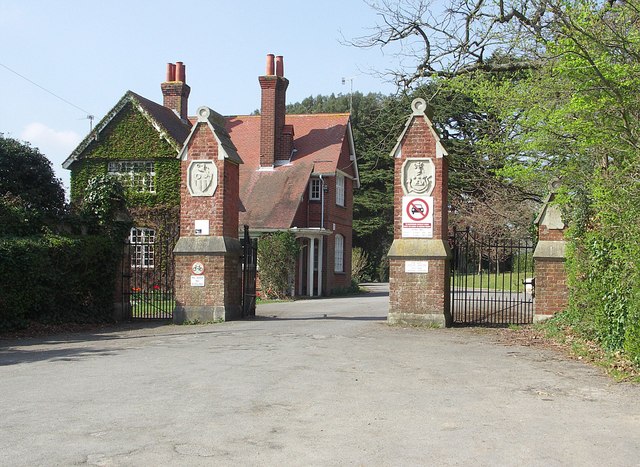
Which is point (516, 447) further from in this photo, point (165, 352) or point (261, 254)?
point (261, 254)

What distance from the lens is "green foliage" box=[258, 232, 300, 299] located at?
97.0ft

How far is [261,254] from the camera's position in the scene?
97.5ft

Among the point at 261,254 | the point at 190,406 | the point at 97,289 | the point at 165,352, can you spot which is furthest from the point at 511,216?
the point at 190,406

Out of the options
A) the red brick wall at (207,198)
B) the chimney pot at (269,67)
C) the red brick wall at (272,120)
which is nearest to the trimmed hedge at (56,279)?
the red brick wall at (207,198)

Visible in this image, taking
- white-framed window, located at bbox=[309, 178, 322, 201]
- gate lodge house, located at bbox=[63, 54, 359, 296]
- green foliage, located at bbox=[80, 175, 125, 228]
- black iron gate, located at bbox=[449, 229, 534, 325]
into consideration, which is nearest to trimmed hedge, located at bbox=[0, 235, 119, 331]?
green foliage, located at bbox=[80, 175, 125, 228]

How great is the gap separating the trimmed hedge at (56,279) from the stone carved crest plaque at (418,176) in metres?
7.45

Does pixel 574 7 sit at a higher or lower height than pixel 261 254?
higher

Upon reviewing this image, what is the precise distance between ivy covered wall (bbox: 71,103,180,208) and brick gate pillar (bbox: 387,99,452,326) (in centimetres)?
1703

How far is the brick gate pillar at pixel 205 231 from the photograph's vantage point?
16.5m

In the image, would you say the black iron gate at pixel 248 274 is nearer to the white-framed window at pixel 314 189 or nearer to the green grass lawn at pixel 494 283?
the green grass lawn at pixel 494 283

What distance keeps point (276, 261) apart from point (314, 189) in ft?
18.1

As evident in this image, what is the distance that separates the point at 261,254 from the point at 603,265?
19.6 metres

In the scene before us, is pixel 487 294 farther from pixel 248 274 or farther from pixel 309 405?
pixel 309 405

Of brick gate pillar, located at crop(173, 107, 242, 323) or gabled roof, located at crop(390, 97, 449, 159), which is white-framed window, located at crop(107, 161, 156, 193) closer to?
brick gate pillar, located at crop(173, 107, 242, 323)
